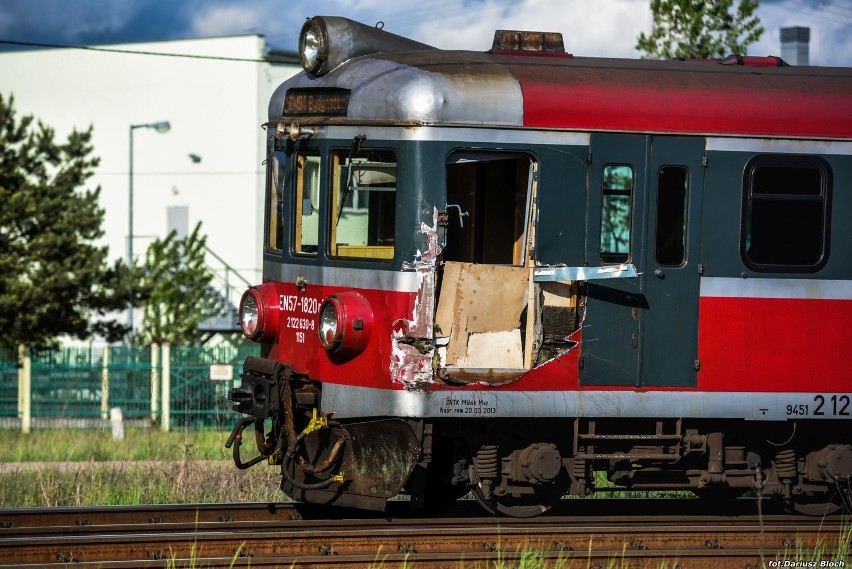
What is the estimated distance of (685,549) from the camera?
8641mm

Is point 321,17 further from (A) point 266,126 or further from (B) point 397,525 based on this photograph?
(B) point 397,525

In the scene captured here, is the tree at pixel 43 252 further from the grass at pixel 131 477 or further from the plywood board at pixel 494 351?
the plywood board at pixel 494 351

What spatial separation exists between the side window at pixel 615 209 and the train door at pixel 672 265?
0.14 meters

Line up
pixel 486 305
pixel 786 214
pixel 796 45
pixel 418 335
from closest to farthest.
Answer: pixel 418 335, pixel 486 305, pixel 786 214, pixel 796 45

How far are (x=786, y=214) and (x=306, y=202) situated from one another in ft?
11.6

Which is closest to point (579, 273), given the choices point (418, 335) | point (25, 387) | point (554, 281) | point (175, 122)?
point (554, 281)

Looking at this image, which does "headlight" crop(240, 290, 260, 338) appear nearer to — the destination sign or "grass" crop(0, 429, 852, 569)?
the destination sign

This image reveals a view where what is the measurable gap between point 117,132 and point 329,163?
32.5 m

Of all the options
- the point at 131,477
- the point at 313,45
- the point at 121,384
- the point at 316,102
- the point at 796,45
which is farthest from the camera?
the point at 121,384

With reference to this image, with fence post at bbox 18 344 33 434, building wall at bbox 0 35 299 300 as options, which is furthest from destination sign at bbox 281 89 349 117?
building wall at bbox 0 35 299 300

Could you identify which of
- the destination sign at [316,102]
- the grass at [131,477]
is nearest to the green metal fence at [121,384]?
the grass at [131,477]

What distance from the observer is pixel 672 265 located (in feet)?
29.7

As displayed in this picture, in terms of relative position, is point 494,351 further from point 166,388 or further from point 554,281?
point 166,388

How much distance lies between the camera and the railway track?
8.01m
